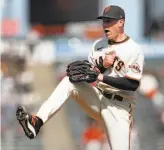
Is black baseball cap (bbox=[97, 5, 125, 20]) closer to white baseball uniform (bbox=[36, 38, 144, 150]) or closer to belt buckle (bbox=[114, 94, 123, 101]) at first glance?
white baseball uniform (bbox=[36, 38, 144, 150])

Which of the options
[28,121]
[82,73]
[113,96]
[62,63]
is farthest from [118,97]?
[62,63]

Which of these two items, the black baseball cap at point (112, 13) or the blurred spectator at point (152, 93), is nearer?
the black baseball cap at point (112, 13)

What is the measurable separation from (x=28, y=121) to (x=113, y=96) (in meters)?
0.84

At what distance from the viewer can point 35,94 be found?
11.3m

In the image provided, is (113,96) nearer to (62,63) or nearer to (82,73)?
(82,73)

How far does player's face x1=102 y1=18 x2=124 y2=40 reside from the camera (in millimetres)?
5148

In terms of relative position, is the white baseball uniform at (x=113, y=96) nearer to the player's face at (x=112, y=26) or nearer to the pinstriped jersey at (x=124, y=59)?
the pinstriped jersey at (x=124, y=59)

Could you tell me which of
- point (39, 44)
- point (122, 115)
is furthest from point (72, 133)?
point (122, 115)

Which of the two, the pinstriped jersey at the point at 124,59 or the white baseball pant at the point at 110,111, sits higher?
the pinstriped jersey at the point at 124,59

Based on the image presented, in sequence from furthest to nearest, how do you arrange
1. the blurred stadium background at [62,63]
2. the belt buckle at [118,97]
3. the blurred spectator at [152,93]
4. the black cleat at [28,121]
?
the blurred spectator at [152,93]
the blurred stadium background at [62,63]
the belt buckle at [118,97]
the black cleat at [28,121]

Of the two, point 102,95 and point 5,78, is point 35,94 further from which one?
point 102,95

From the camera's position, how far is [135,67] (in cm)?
514

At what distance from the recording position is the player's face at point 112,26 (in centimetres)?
515

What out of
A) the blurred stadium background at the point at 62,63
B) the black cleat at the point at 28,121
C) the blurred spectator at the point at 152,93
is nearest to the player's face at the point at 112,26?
the black cleat at the point at 28,121
